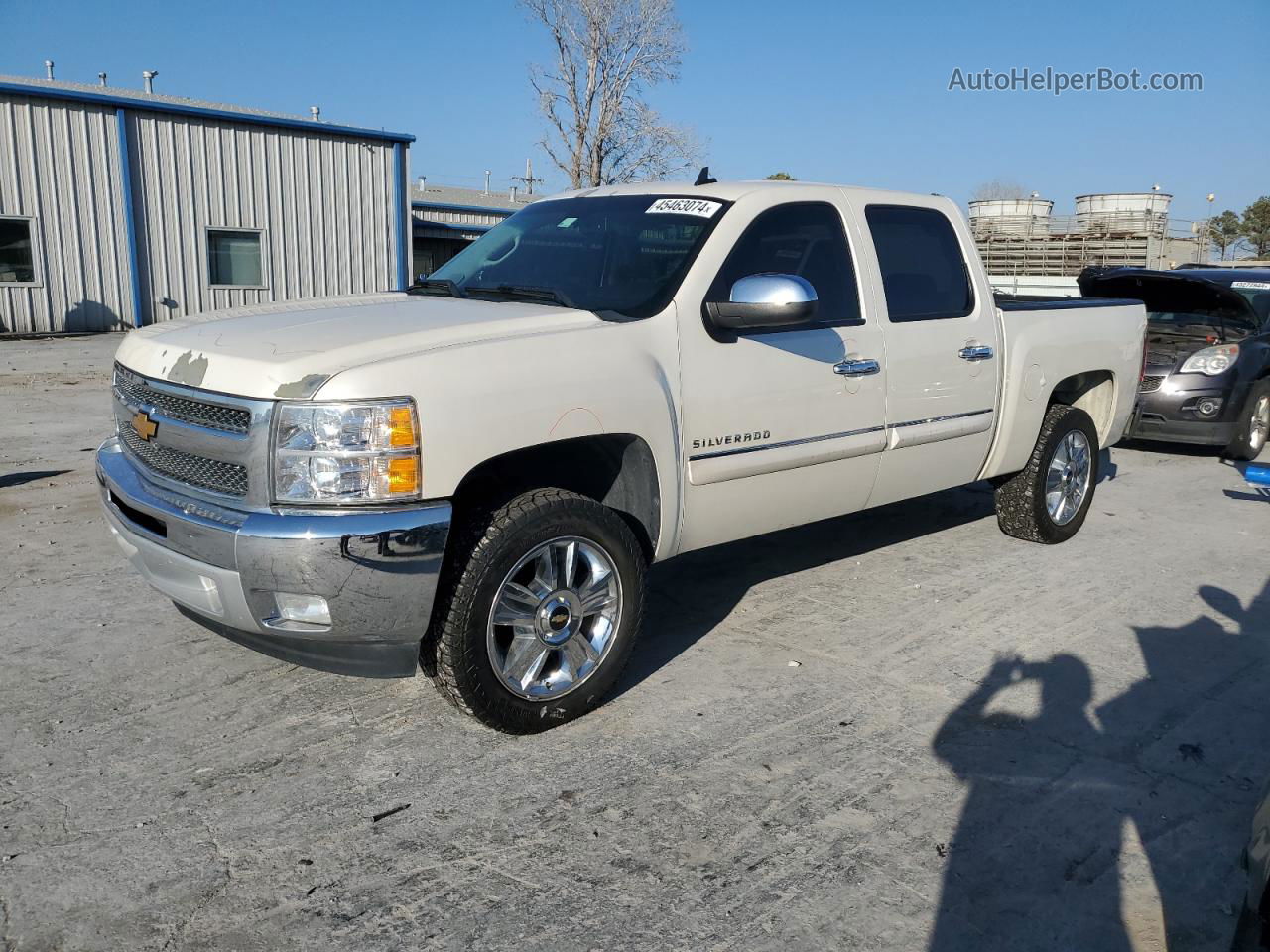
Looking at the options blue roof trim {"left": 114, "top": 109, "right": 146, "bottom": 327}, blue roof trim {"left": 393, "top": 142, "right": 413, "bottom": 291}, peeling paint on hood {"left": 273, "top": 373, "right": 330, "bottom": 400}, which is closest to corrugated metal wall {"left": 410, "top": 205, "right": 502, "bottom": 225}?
blue roof trim {"left": 393, "top": 142, "right": 413, "bottom": 291}

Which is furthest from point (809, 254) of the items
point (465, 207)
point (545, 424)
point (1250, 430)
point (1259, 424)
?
point (465, 207)

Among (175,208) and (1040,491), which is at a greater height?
(175,208)

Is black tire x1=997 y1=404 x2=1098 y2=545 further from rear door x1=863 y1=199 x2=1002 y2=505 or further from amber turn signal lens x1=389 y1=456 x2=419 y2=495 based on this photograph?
amber turn signal lens x1=389 y1=456 x2=419 y2=495

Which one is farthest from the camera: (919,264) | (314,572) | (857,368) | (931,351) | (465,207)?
(465,207)

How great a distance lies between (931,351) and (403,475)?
2.87 m

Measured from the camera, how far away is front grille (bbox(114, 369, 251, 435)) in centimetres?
323

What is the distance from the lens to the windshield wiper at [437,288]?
4.53m

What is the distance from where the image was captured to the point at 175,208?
19391mm

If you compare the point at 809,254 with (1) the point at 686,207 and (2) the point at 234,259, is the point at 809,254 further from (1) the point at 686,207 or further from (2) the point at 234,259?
(2) the point at 234,259

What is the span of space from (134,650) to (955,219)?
14.9 ft

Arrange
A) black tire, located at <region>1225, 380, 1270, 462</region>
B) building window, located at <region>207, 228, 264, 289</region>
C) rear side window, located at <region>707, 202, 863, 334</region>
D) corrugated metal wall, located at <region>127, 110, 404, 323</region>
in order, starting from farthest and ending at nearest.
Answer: building window, located at <region>207, 228, 264, 289</region>, corrugated metal wall, located at <region>127, 110, 404, 323</region>, black tire, located at <region>1225, 380, 1270, 462</region>, rear side window, located at <region>707, 202, 863, 334</region>

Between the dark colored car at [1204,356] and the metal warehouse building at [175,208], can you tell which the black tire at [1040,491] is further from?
the metal warehouse building at [175,208]

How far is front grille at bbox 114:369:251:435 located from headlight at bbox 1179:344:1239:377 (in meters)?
8.46

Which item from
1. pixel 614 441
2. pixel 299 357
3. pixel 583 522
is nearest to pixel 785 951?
pixel 583 522
